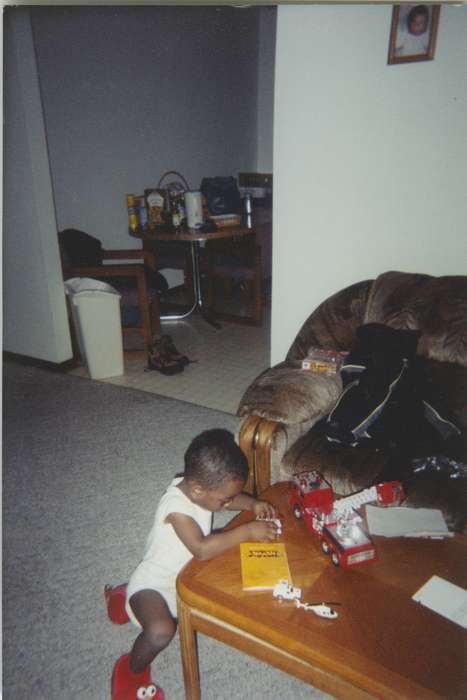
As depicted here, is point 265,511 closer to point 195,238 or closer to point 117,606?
point 117,606

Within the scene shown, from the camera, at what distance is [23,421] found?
8.62 feet

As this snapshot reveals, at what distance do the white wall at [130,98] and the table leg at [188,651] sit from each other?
3.60 meters

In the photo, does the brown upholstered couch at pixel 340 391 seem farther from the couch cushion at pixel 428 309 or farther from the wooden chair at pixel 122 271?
the wooden chair at pixel 122 271

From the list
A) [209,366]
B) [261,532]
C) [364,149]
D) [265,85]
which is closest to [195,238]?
[209,366]

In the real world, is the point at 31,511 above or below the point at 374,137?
below

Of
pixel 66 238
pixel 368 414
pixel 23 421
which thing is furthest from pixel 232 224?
pixel 368 414

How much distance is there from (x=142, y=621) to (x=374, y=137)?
2.02 meters

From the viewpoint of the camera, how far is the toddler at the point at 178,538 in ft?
3.83

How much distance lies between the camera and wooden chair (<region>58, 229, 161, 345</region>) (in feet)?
10.5

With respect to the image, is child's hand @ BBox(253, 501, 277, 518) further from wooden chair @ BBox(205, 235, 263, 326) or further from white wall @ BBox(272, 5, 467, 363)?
wooden chair @ BBox(205, 235, 263, 326)

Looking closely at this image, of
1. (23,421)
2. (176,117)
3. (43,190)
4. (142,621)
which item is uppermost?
(176,117)

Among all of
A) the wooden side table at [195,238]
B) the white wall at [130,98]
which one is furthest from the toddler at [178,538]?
the white wall at [130,98]

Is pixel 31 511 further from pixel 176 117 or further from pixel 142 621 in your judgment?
pixel 176 117

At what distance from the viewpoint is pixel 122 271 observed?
321cm
